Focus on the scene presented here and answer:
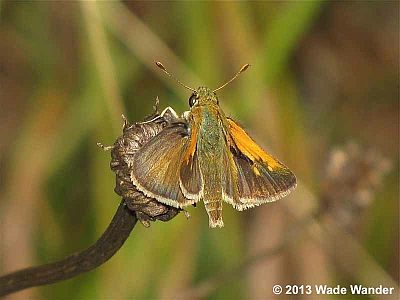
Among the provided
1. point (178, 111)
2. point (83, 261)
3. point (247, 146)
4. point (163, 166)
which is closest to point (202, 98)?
point (247, 146)

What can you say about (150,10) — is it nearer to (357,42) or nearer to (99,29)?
(99,29)

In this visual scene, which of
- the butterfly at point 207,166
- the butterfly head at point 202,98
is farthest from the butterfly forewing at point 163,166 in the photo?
the butterfly head at point 202,98

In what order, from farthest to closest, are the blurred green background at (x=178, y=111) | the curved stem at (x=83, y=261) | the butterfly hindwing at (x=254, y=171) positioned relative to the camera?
the blurred green background at (x=178, y=111) → the butterfly hindwing at (x=254, y=171) → the curved stem at (x=83, y=261)

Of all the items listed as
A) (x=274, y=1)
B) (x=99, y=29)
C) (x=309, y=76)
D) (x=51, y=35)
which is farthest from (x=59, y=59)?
(x=309, y=76)

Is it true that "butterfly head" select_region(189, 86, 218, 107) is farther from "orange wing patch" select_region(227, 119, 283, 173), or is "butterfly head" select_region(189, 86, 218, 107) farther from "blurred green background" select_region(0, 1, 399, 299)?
"blurred green background" select_region(0, 1, 399, 299)

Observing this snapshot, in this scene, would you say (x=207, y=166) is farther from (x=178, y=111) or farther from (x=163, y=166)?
(x=178, y=111)

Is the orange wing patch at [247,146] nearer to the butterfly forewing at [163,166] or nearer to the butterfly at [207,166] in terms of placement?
the butterfly at [207,166]
